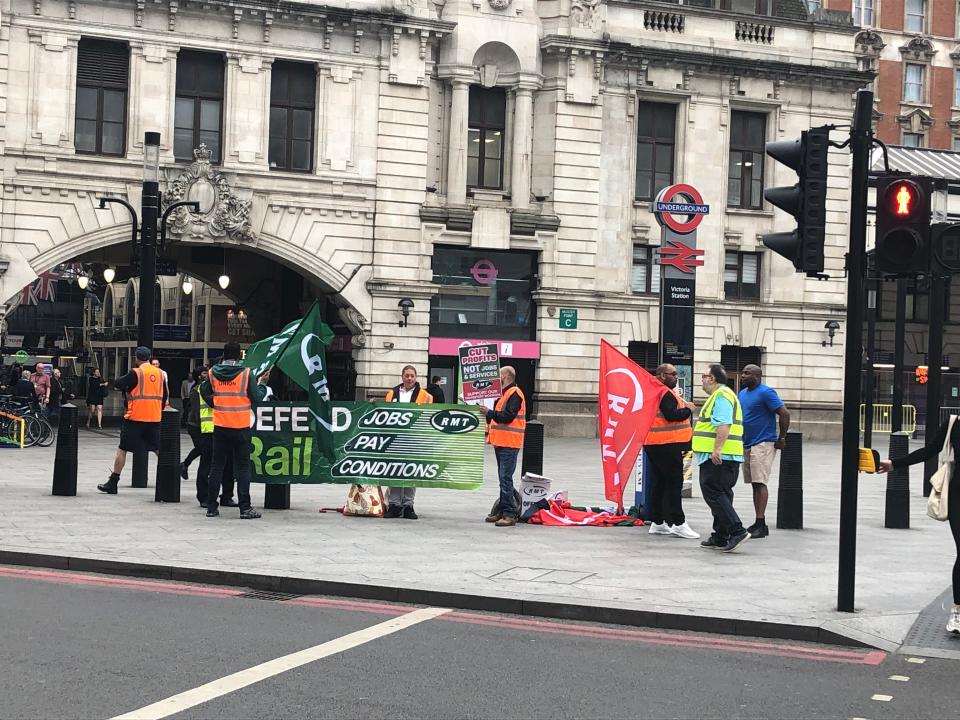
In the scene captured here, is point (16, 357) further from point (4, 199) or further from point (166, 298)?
point (4, 199)

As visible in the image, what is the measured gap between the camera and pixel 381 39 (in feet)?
112

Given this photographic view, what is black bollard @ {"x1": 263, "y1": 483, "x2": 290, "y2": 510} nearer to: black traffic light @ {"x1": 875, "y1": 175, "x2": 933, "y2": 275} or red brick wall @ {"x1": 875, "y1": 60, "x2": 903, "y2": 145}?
black traffic light @ {"x1": 875, "y1": 175, "x2": 933, "y2": 275}

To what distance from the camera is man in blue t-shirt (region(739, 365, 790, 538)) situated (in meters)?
14.3

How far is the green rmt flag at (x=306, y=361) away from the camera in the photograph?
1550 centimetres

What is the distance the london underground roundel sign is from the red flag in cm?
504

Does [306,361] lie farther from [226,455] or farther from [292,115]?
[292,115]

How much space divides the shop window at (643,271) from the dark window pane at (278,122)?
32.6ft

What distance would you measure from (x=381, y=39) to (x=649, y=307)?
9.94 metres

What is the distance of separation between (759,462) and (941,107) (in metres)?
51.8

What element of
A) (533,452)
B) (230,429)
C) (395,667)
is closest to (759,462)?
(533,452)

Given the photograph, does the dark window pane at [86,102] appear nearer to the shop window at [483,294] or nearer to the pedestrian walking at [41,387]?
the pedestrian walking at [41,387]

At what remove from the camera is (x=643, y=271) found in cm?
3725

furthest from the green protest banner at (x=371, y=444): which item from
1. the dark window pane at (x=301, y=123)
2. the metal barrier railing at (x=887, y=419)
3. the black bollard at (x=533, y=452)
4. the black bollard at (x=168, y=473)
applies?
the metal barrier railing at (x=887, y=419)

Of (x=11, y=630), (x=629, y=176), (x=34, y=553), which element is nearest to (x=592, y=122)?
(x=629, y=176)
